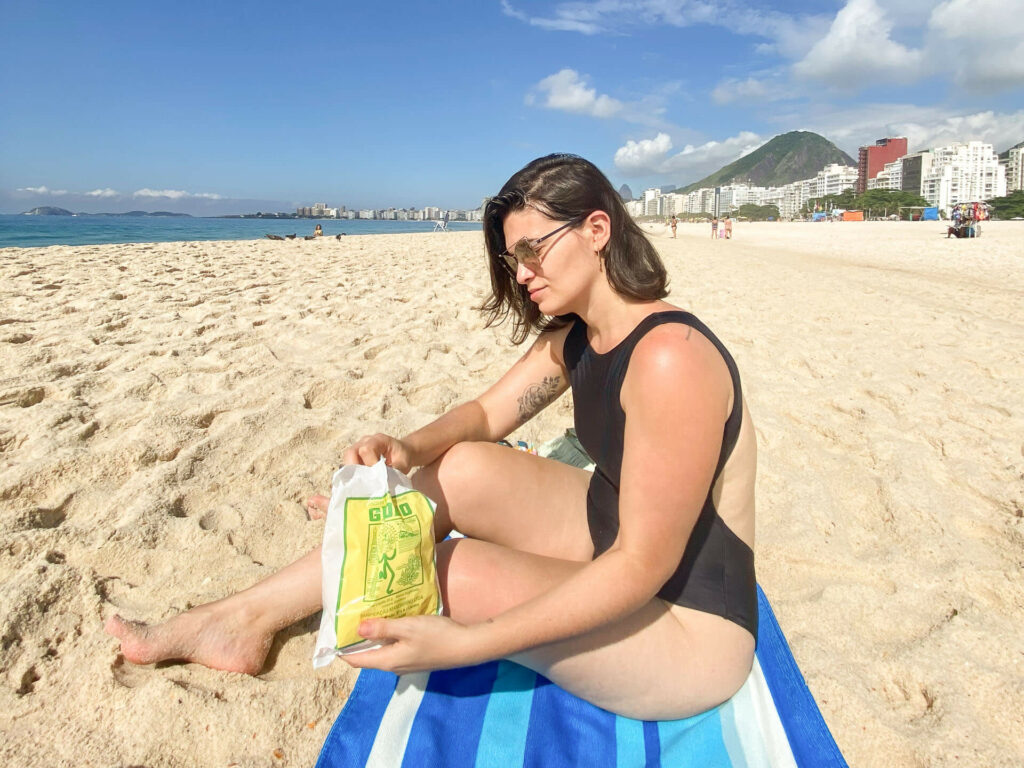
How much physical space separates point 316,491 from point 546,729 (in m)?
1.42

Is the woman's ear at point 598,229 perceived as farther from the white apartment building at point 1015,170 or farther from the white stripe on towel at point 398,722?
the white apartment building at point 1015,170

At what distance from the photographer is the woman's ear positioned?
153 centimetres

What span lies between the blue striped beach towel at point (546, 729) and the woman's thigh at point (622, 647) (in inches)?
2.3

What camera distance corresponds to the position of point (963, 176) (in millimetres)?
100562

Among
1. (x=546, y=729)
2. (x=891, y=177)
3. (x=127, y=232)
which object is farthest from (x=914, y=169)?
(x=546, y=729)

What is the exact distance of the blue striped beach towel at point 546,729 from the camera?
140 centimetres

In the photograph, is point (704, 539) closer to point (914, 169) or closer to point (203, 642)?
point (203, 642)

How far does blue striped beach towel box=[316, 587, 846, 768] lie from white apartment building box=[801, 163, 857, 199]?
154837 millimetres

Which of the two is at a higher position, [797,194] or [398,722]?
[797,194]

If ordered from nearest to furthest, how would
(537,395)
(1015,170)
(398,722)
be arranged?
(398,722) → (537,395) → (1015,170)

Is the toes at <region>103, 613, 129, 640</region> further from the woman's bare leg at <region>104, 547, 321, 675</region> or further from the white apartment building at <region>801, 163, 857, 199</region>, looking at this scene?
the white apartment building at <region>801, 163, 857, 199</region>

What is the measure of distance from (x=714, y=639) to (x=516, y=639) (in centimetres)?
52

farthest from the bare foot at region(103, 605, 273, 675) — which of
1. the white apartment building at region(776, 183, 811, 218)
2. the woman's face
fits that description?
the white apartment building at region(776, 183, 811, 218)

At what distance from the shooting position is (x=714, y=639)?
142cm
